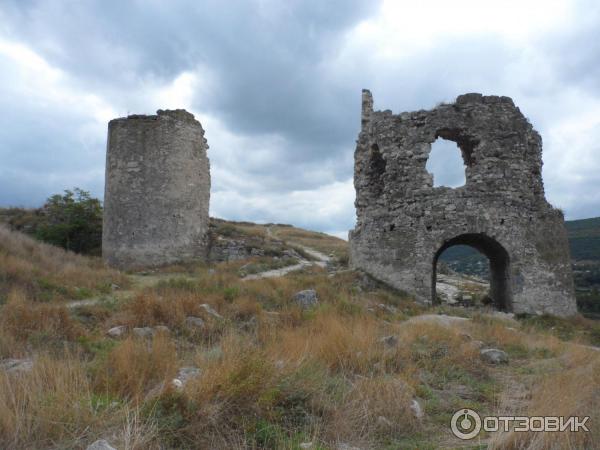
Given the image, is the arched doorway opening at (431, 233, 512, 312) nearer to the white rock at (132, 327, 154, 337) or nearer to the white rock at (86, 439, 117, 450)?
the white rock at (132, 327, 154, 337)

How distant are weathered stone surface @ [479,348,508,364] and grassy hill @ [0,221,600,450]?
0.15m

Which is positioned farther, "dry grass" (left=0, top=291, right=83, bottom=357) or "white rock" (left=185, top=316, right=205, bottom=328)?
"white rock" (left=185, top=316, right=205, bottom=328)

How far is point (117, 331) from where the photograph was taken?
599cm

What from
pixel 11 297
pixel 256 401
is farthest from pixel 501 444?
pixel 11 297

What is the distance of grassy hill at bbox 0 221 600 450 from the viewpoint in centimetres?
292

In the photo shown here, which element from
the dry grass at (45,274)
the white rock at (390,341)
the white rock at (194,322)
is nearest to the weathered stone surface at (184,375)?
the white rock at (194,322)

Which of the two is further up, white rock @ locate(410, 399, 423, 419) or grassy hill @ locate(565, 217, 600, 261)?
grassy hill @ locate(565, 217, 600, 261)

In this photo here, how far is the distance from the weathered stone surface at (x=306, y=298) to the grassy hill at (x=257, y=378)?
240 millimetres

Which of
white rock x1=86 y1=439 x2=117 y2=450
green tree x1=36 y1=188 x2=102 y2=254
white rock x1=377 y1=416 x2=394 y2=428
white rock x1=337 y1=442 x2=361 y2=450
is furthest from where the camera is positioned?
green tree x1=36 y1=188 x2=102 y2=254

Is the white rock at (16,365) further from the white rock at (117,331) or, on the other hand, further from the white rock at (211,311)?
the white rock at (211,311)

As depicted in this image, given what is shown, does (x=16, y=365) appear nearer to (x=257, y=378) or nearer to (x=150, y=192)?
(x=257, y=378)

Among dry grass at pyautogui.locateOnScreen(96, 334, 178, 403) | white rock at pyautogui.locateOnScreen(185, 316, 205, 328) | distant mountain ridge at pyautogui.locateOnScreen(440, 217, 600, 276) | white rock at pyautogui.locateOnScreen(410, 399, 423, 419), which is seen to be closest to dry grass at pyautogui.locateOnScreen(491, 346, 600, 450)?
white rock at pyautogui.locateOnScreen(410, 399, 423, 419)

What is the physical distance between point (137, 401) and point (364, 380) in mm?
2020

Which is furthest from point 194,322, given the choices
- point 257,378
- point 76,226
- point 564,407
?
point 76,226
